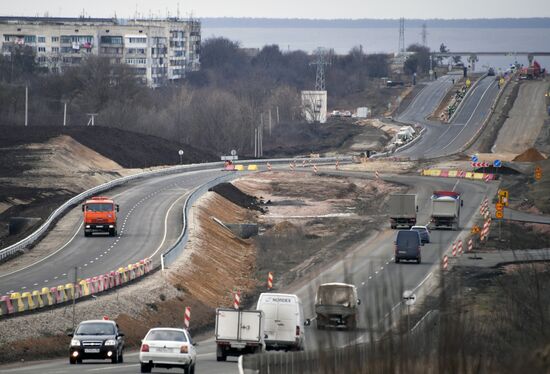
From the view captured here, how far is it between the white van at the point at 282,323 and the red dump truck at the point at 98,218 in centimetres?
3420

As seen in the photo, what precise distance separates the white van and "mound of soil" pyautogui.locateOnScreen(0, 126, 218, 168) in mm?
82668

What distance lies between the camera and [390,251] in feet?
258

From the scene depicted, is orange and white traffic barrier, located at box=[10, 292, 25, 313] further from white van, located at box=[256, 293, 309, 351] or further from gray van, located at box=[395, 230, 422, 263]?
gray van, located at box=[395, 230, 422, 263]

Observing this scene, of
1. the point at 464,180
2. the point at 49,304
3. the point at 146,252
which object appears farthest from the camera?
the point at 464,180

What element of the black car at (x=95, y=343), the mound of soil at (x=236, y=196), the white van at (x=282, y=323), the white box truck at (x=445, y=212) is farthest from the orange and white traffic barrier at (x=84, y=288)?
the mound of soil at (x=236, y=196)

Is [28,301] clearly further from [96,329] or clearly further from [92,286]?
[96,329]

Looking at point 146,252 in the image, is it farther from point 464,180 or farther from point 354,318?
point 464,180

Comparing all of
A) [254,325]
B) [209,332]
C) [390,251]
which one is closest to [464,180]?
[390,251]

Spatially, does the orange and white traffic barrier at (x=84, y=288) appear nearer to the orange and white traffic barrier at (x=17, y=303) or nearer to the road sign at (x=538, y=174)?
the orange and white traffic barrier at (x=17, y=303)

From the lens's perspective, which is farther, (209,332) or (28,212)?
(28,212)

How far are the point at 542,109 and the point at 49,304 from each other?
443ft

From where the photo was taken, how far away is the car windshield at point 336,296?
5162 cm

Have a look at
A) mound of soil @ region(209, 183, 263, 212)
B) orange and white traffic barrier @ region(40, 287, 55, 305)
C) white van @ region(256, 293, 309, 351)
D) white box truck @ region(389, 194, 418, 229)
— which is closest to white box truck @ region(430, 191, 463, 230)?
white box truck @ region(389, 194, 418, 229)

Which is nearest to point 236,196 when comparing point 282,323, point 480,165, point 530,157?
point 480,165
